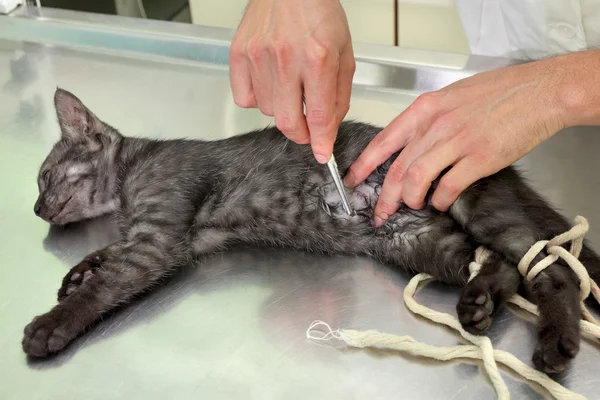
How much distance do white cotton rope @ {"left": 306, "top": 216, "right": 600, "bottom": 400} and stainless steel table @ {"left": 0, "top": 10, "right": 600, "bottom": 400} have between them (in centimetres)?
2

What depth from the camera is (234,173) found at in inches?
58.8

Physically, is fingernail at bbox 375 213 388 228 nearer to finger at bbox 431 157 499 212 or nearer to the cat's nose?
finger at bbox 431 157 499 212

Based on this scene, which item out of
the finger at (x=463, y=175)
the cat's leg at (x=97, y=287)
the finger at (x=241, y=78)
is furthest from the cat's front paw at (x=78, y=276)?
the finger at (x=463, y=175)

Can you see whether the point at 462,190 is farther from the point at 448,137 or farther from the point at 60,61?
the point at 60,61

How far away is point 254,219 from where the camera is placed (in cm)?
143

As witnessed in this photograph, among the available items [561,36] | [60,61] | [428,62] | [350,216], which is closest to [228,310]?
[350,216]

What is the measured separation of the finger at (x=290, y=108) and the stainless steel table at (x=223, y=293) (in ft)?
0.91

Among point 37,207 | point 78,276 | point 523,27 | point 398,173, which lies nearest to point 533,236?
point 398,173

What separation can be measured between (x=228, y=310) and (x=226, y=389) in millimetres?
177

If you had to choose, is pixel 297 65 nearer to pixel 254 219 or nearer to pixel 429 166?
pixel 429 166

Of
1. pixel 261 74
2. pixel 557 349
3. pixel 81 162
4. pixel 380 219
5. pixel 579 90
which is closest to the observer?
pixel 557 349

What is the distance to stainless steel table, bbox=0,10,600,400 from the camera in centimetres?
106

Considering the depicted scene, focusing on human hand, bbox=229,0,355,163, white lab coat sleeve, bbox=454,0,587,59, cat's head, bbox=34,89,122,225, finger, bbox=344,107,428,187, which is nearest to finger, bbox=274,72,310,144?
human hand, bbox=229,0,355,163

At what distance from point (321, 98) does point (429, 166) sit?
0.83 ft
